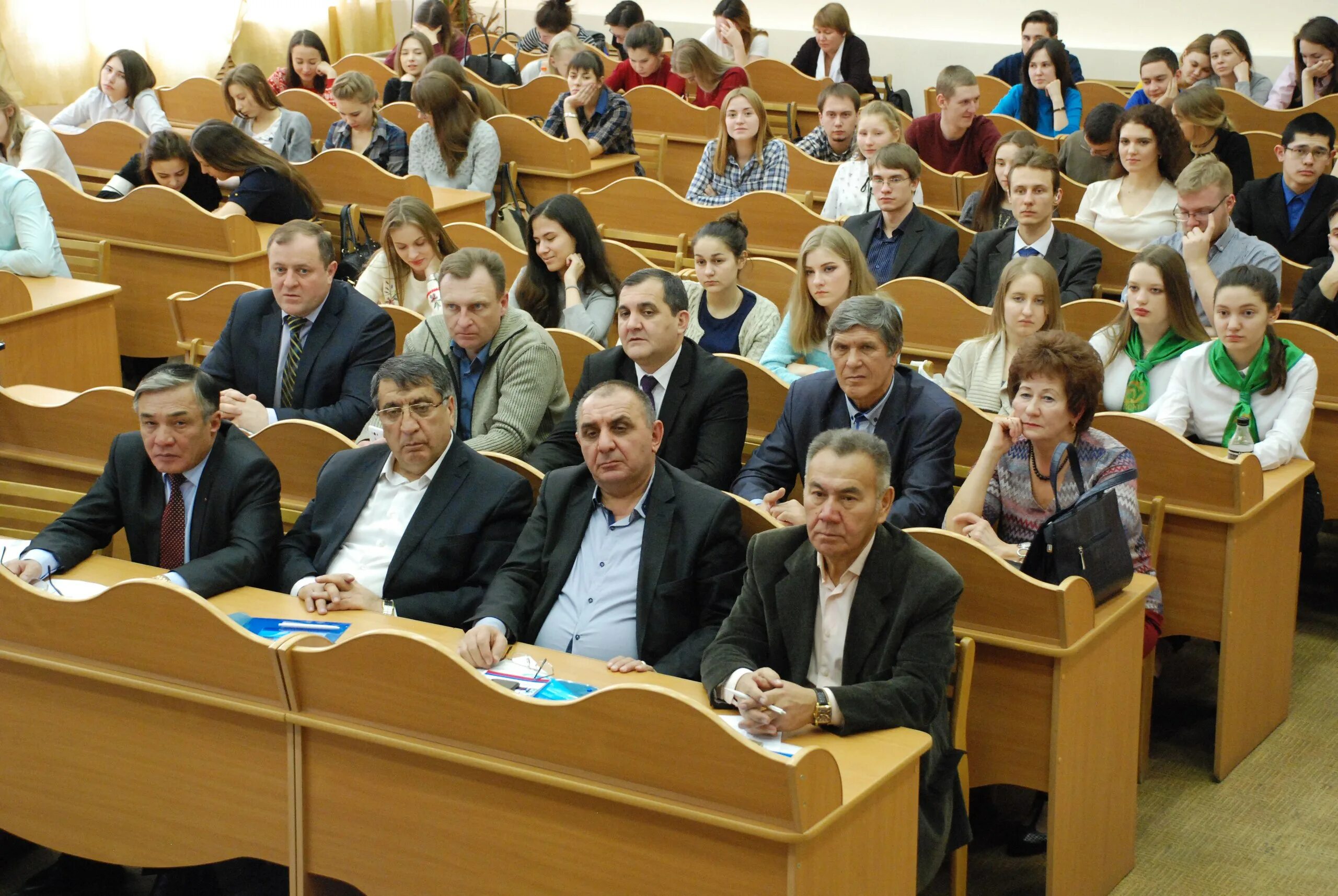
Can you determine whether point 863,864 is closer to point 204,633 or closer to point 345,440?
point 204,633

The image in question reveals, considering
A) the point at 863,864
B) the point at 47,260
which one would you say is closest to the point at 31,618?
the point at 863,864

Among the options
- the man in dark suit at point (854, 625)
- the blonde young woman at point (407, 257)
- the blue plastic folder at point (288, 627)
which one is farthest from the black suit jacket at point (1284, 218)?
the blue plastic folder at point (288, 627)

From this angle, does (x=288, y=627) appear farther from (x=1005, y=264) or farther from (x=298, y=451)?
(x=1005, y=264)

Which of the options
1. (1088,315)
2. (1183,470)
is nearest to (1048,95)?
(1088,315)

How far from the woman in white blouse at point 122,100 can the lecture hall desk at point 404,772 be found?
189 inches

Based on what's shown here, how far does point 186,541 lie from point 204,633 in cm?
67

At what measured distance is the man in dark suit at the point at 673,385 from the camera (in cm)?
323

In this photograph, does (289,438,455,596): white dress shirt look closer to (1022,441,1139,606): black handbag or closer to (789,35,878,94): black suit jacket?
(1022,441,1139,606): black handbag

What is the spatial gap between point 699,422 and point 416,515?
76cm

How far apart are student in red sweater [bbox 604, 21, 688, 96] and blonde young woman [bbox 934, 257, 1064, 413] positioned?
13.2ft

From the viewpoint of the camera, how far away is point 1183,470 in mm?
3037

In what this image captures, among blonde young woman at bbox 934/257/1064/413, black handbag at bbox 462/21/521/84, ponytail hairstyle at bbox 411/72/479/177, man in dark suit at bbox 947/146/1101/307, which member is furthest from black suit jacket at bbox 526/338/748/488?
black handbag at bbox 462/21/521/84

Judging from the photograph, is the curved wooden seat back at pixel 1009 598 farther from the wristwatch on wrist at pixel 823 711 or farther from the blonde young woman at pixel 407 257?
the blonde young woman at pixel 407 257

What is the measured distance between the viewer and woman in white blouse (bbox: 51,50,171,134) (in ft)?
21.9
